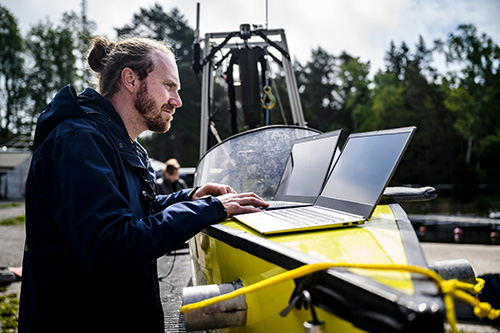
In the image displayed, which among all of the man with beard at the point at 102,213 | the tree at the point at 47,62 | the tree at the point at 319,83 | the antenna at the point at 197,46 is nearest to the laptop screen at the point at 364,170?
the man with beard at the point at 102,213

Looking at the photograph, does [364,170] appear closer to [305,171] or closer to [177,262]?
[305,171]

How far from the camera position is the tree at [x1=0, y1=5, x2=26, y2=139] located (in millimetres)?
32844

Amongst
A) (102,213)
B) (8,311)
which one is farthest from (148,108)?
(8,311)

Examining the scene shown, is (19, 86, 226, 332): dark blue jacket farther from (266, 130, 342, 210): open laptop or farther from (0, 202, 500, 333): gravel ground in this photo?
(0, 202, 500, 333): gravel ground

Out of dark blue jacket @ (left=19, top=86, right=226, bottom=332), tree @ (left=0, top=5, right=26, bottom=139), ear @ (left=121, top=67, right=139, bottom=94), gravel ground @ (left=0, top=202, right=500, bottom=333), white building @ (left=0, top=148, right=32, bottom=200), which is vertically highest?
tree @ (left=0, top=5, right=26, bottom=139)

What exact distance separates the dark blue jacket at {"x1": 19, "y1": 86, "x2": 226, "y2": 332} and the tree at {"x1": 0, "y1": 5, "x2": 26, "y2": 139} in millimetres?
39092

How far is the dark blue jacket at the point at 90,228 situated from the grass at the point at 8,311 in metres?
2.65

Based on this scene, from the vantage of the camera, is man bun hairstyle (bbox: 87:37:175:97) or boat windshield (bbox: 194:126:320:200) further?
boat windshield (bbox: 194:126:320:200)

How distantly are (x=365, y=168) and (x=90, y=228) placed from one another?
3.42 feet

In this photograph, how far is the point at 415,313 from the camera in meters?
0.61

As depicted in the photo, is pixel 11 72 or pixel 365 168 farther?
pixel 11 72

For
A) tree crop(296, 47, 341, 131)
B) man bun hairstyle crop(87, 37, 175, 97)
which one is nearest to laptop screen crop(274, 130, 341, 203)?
man bun hairstyle crop(87, 37, 175, 97)

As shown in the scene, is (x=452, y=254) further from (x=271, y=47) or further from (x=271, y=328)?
(x=271, y=328)

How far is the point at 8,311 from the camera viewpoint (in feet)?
12.7
